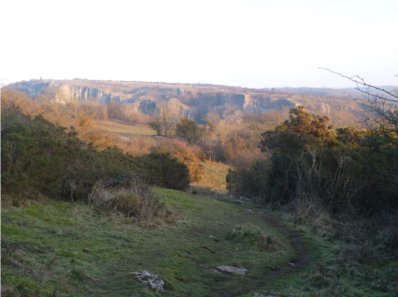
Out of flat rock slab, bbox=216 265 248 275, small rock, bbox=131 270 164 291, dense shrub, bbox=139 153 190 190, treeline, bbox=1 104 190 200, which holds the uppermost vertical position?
treeline, bbox=1 104 190 200

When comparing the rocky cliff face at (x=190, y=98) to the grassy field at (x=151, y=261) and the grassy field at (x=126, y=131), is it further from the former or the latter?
the grassy field at (x=151, y=261)

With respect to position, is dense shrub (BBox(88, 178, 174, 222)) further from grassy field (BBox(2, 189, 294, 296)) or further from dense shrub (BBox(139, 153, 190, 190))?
dense shrub (BBox(139, 153, 190, 190))

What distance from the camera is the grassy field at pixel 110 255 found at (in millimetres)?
6270

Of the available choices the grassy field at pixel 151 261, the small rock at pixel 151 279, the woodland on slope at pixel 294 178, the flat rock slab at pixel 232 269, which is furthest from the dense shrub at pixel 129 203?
the small rock at pixel 151 279

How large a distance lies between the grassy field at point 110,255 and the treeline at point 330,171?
19.4 ft

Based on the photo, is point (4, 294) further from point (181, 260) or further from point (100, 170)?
point (100, 170)

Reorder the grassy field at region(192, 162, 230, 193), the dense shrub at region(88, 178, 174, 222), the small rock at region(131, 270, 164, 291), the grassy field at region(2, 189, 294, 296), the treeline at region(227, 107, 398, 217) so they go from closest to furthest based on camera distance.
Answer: the grassy field at region(2, 189, 294, 296)
the small rock at region(131, 270, 164, 291)
the dense shrub at region(88, 178, 174, 222)
the treeline at region(227, 107, 398, 217)
the grassy field at region(192, 162, 230, 193)

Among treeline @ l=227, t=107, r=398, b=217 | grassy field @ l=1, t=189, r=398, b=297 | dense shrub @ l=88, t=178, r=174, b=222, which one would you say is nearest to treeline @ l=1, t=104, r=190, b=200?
grassy field @ l=1, t=189, r=398, b=297

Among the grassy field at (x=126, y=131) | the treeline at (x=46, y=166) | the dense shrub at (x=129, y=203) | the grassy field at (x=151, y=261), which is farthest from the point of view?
the grassy field at (x=126, y=131)

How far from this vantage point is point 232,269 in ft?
29.7

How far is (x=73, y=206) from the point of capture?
41.4 feet

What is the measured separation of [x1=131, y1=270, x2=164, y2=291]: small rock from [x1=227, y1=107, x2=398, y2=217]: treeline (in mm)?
9128

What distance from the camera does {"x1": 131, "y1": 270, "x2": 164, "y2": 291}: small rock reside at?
7.01 m

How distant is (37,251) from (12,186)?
4792mm
